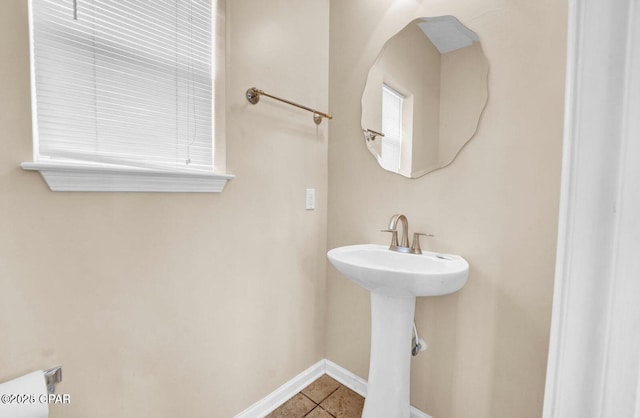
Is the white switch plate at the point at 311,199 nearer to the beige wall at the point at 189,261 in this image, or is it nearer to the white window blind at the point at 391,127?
the beige wall at the point at 189,261

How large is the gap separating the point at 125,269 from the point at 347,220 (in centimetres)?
106

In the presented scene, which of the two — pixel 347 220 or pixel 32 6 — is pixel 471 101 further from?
pixel 32 6

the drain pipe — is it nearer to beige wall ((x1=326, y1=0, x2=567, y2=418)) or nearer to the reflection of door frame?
beige wall ((x1=326, y1=0, x2=567, y2=418))

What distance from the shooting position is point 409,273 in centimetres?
95

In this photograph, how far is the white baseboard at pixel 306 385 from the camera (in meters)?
1.36

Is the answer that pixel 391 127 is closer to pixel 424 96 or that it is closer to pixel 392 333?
pixel 424 96

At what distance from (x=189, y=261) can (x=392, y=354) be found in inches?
36.8

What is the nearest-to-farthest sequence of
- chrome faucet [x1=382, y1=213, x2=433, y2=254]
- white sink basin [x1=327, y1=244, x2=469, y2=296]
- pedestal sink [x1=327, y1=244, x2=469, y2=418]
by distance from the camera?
1. white sink basin [x1=327, y1=244, x2=469, y2=296]
2. pedestal sink [x1=327, y1=244, x2=469, y2=418]
3. chrome faucet [x1=382, y1=213, x2=433, y2=254]

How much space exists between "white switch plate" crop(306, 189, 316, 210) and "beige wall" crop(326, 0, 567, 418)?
1.06ft

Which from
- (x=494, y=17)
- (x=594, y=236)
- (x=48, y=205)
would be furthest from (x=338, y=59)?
(x=594, y=236)

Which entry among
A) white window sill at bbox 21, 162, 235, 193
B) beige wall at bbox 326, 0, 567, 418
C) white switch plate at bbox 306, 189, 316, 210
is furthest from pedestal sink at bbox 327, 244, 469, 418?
white window sill at bbox 21, 162, 235, 193

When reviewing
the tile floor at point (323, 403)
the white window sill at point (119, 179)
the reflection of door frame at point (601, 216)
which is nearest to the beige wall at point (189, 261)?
the white window sill at point (119, 179)

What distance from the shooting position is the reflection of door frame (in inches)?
11.3

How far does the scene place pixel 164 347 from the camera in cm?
105
